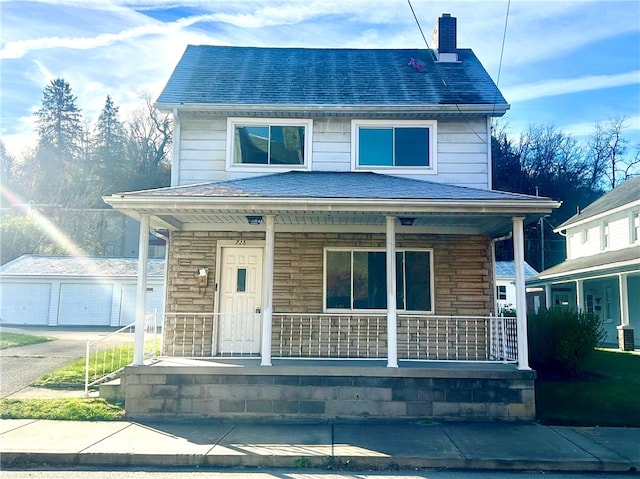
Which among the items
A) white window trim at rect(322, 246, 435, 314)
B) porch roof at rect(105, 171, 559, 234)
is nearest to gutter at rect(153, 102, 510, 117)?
porch roof at rect(105, 171, 559, 234)

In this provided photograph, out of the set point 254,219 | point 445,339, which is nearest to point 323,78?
point 254,219

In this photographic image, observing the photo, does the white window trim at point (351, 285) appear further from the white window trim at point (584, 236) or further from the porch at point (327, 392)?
the white window trim at point (584, 236)

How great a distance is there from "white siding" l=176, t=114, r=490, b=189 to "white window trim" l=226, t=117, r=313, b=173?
3.8 inches

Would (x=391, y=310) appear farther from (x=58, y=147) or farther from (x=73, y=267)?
(x=58, y=147)

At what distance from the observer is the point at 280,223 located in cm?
974

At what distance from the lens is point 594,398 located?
8.91m

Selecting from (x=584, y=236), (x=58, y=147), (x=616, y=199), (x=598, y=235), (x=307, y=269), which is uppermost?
(x=58, y=147)

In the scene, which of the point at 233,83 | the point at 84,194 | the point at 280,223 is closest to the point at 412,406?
the point at 280,223

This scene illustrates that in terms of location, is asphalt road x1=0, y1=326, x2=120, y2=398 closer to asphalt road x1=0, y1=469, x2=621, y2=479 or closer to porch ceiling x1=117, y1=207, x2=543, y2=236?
porch ceiling x1=117, y1=207, x2=543, y2=236

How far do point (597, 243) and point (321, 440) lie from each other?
19.1 metres

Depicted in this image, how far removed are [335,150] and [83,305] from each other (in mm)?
17871

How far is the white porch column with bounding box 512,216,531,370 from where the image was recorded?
7750 mm

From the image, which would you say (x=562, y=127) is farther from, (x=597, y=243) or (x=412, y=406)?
(x=412, y=406)

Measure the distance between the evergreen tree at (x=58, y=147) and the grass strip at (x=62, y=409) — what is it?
30627mm
